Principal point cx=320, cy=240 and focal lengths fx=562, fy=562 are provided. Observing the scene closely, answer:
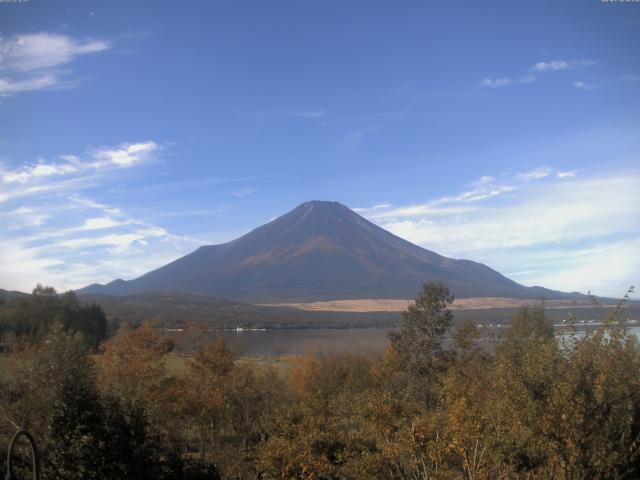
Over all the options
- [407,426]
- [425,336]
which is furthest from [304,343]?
[407,426]

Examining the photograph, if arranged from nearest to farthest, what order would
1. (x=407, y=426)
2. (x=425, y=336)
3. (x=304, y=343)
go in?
(x=407, y=426) < (x=425, y=336) < (x=304, y=343)

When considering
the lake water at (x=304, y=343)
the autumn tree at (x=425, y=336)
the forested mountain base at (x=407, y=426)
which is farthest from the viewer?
the lake water at (x=304, y=343)

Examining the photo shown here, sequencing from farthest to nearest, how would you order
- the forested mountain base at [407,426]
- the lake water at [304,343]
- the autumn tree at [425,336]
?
the lake water at [304,343]
the autumn tree at [425,336]
the forested mountain base at [407,426]

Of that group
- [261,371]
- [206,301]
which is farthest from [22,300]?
[206,301]

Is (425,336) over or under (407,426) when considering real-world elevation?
under

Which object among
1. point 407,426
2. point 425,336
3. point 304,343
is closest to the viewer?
point 407,426

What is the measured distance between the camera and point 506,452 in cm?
1082

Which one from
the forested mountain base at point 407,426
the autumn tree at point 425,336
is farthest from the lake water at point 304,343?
the forested mountain base at point 407,426

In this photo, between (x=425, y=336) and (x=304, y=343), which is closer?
(x=425, y=336)

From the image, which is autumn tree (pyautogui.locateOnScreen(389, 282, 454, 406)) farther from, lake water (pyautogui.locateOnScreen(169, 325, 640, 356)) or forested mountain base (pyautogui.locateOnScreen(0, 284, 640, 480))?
forested mountain base (pyautogui.locateOnScreen(0, 284, 640, 480))

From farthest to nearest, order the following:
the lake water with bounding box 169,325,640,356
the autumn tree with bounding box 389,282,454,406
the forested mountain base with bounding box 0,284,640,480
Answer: the lake water with bounding box 169,325,640,356
the autumn tree with bounding box 389,282,454,406
the forested mountain base with bounding box 0,284,640,480

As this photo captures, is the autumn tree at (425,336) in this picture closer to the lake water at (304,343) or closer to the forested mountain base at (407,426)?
the lake water at (304,343)

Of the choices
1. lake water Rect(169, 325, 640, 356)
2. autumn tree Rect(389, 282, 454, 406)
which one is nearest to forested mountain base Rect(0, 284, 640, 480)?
autumn tree Rect(389, 282, 454, 406)

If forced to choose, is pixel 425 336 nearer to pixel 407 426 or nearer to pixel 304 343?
pixel 407 426
